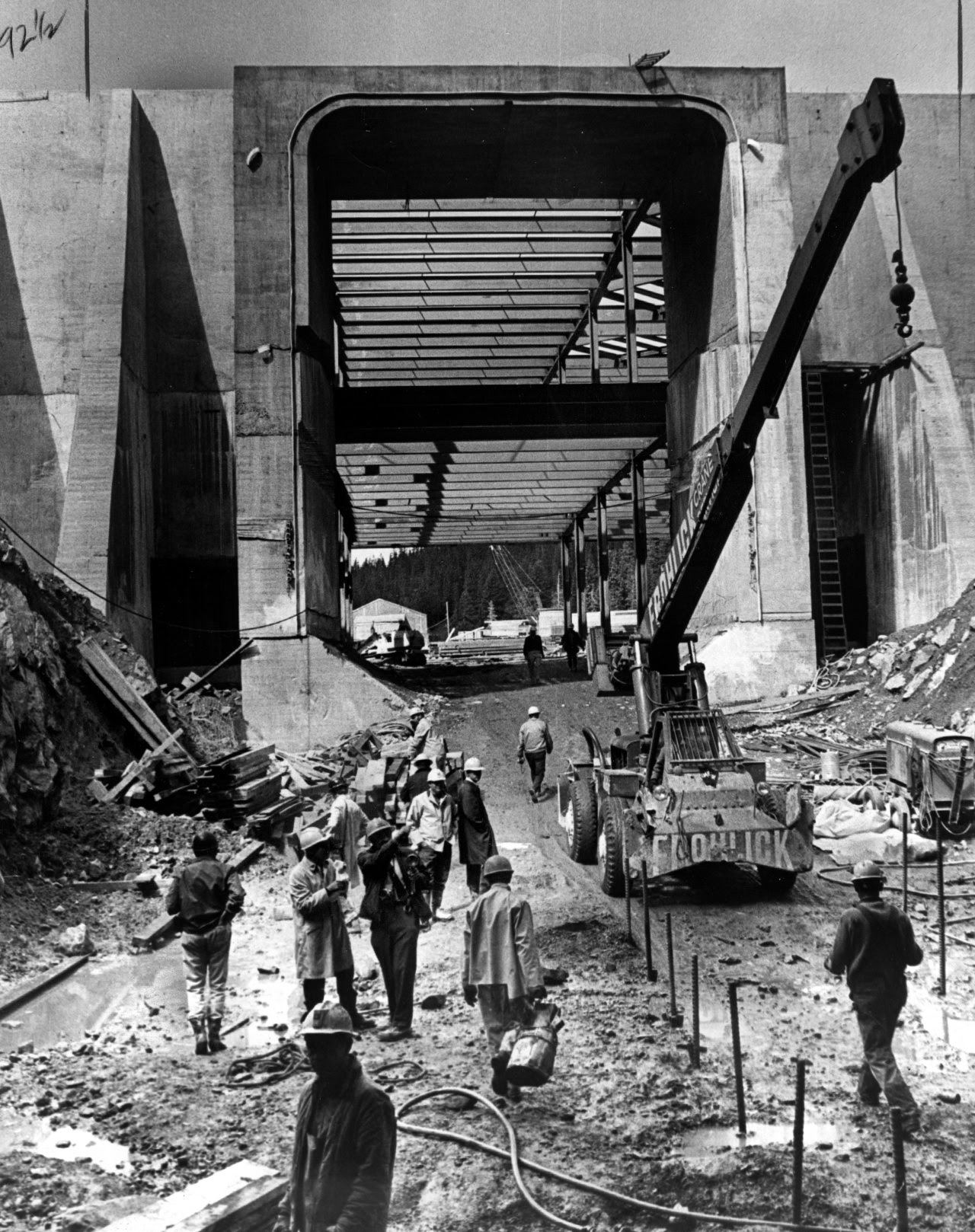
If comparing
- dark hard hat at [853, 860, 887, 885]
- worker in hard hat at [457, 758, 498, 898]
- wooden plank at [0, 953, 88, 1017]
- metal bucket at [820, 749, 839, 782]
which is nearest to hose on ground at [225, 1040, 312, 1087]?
wooden plank at [0, 953, 88, 1017]

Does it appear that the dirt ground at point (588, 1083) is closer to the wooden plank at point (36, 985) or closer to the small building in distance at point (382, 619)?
the wooden plank at point (36, 985)

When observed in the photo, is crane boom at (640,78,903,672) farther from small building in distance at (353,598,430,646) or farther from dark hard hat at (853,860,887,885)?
small building in distance at (353,598,430,646)

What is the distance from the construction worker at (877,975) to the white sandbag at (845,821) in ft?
23.1

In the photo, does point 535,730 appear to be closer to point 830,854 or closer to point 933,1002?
point 830,854

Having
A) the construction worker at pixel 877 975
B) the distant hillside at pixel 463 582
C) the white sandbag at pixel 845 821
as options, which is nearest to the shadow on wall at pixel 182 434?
the white sandbag at pixel 845 821

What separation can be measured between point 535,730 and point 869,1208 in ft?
36.3

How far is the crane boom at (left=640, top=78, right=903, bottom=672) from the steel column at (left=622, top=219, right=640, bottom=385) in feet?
48.3

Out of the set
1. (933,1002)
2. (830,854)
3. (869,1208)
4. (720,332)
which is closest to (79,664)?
(830,854)

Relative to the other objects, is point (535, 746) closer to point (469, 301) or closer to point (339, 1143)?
point (339, 1143)

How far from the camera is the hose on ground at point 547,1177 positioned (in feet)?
15.4

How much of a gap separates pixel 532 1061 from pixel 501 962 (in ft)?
2.26

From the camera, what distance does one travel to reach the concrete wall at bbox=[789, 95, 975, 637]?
22.9 meters

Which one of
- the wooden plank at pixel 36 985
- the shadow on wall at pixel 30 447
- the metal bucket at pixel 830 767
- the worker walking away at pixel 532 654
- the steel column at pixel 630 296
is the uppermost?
the steel column at pixel 630 296

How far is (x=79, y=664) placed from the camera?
15.0m
